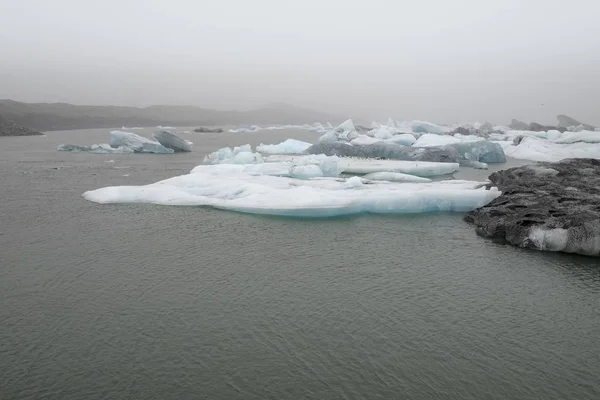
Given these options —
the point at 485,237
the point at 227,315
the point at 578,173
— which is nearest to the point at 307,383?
the point at 227,315

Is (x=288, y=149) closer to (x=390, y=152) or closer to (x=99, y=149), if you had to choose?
(x=390, y=152)

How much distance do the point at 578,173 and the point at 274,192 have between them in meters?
11.4

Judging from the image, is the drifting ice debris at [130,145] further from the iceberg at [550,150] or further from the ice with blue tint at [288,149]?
the iceberg at [550,150]

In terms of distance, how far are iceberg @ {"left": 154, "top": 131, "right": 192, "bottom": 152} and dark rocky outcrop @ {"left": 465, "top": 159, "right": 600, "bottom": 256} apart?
26.8 m

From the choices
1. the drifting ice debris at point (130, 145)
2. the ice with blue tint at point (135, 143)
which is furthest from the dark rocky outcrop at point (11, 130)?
the ice with blue tint at point (135, 143)

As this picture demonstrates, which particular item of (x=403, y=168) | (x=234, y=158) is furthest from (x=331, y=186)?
(x=234, y=158)

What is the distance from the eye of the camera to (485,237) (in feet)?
46.3

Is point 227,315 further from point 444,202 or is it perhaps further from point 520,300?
point 444,202

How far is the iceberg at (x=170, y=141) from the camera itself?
37812 mm

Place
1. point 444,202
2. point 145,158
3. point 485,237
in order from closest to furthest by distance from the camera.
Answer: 1. point 485,237
2. point 444,202
3. point 145,158

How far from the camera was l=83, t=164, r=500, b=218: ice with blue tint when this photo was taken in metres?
15.9

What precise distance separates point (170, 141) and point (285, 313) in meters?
31.9

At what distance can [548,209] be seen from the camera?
1391 cm

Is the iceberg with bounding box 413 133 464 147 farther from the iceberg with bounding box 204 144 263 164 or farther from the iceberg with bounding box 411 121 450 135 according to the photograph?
the iceberg with bounding box 204 144 263 164
